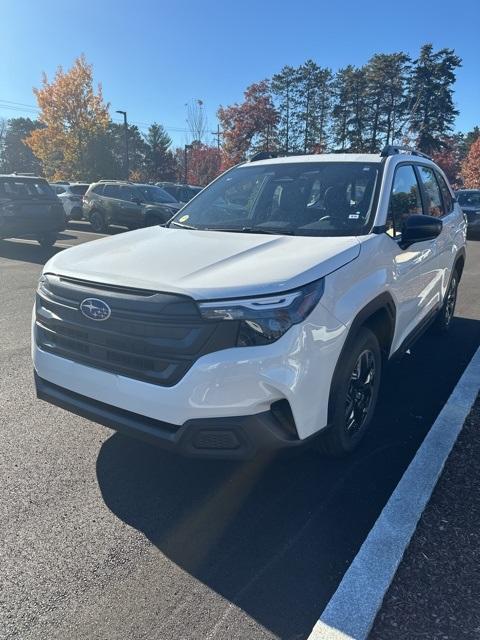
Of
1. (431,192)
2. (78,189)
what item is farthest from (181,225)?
(78,189)

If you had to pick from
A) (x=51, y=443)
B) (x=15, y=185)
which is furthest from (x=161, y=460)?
(x=15, y=185)

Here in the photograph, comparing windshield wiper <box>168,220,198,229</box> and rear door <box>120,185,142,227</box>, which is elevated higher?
windshield wiper <box>168,220,198,229</box>

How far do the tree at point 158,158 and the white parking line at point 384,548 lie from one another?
64399 mm

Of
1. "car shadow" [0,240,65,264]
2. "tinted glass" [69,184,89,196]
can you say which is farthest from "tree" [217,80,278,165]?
"car shadow" [0,240,65,264]

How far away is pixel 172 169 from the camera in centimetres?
6431

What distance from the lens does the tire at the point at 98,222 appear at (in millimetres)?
17131

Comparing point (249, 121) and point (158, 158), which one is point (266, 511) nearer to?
point (249, 121)

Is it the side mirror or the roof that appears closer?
the side mirror

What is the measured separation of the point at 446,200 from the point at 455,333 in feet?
5.41

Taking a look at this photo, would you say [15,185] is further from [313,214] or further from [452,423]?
[452,423]

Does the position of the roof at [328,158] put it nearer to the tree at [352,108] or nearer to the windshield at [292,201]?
the windshield at [292,201]

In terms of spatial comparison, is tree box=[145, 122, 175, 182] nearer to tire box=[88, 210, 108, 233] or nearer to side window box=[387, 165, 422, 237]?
tire box=[88, 210, 108, 233]

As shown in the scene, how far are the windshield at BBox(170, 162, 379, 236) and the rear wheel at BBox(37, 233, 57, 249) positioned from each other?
9.16 metres

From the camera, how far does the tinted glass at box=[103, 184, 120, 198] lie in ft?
55.2
